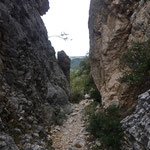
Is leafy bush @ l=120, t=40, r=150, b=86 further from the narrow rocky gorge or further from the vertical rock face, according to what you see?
the vertical rock face

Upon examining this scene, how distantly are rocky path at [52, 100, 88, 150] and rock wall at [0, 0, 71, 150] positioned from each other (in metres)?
0.66

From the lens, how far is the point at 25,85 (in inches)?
459

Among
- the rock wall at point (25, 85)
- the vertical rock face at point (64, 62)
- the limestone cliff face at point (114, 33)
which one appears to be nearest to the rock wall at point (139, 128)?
the limestone cliff face at point (114, 33)

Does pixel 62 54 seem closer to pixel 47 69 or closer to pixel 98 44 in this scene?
pixel 47 69

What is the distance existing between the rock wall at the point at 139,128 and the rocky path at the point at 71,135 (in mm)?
3104

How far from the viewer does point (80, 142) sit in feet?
33.6

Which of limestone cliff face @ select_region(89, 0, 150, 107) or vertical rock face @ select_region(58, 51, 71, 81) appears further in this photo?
vertical rock face @ select_region(58, 51, 71, 81)

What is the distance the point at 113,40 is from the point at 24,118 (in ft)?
27.5

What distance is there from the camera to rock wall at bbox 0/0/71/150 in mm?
8492

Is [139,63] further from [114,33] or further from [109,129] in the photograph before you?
[114,33]

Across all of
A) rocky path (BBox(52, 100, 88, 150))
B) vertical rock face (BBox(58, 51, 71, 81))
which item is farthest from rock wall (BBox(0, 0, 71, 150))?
vertical rock face (BBox(58, 51, 71, 81))

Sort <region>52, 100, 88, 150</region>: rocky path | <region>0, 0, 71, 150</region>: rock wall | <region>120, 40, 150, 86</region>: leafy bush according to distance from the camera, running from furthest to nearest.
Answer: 1. <region>52, 100, 88, 150</region>: rocky path
2. <region>120, 40, 150, 86</region>: leafy bush
3. <region>0, 0, 71, 150</region>: rock wall

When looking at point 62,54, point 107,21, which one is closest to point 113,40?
point 107,21

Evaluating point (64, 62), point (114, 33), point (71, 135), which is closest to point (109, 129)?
point (71, 135)
